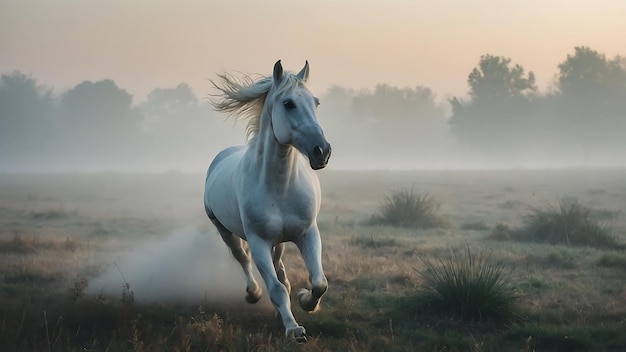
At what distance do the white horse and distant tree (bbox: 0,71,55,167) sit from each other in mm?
89186

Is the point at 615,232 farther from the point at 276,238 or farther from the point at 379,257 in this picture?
the point at 276,238

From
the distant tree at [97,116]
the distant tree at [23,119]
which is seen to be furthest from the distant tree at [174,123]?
the distant tree at [23,119]

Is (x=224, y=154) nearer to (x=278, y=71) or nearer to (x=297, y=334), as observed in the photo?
→ (x=278, y=71)

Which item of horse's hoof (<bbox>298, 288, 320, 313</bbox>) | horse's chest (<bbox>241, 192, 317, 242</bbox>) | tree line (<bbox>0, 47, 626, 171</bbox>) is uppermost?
tree line (<bbox>0, 47, 626, 171</bbox>)

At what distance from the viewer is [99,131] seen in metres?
98.1

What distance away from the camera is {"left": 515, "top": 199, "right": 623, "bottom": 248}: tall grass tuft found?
43.4 feet

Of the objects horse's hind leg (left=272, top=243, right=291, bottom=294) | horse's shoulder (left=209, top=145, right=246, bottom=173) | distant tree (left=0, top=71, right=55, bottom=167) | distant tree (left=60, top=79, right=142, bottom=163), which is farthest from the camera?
distant tree (left=60, top=79, right=142, bottom=163)

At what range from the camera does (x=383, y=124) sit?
361ft

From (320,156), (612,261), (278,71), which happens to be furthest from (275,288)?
(612,261)

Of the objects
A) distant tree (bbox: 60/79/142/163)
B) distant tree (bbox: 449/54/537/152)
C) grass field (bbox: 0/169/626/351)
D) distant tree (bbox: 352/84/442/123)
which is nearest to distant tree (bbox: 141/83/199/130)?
distant tree (bbox: 60/79/142/163)

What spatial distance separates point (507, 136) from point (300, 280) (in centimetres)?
7023

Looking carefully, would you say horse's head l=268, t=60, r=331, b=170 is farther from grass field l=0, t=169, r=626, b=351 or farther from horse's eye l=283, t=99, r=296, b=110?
grass field l=0, t=169, r=626, b=351

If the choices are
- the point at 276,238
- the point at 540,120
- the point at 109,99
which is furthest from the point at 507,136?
the point at 276,238

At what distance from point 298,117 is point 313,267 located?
4.70ft
